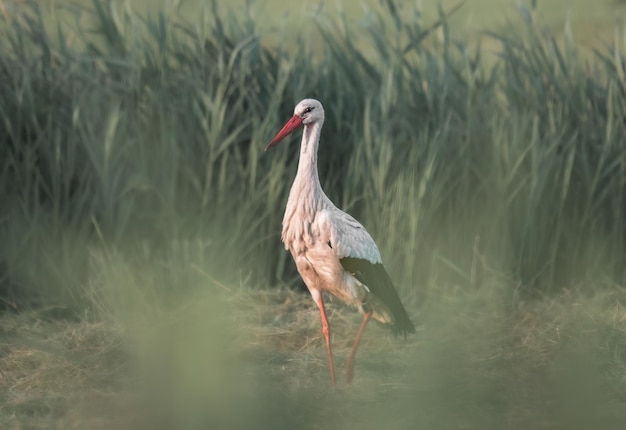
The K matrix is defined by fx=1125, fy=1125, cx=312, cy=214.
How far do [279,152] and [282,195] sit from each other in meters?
0.25

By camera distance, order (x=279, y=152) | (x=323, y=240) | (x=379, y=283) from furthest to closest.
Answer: (x=279, y=152), (x=379, y=283), (x=323, y=240)

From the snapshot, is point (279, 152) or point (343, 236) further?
point (279, 152)

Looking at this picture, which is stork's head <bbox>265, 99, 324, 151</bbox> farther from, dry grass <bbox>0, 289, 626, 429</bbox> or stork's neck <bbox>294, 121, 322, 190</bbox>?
dry grass <bbox>0, 289, 626, 429</bbox>

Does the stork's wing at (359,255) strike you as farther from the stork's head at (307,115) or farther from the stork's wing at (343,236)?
the stork's head at (307,115)

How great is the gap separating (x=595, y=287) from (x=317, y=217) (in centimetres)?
244

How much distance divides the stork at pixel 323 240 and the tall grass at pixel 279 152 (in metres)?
1.07

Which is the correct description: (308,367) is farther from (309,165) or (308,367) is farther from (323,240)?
(309,165)

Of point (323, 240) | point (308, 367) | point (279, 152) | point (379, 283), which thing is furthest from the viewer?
point (279, 152)

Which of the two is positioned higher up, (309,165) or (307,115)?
(307,115)

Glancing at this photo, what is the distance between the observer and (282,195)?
6445mm

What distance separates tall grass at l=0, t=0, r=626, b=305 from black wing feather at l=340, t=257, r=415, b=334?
998 millimetres

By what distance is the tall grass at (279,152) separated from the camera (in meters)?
6.18

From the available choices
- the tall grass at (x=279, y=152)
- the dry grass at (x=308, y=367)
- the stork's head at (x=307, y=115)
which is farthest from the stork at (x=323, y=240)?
the tall grass at (x=279, y=152)

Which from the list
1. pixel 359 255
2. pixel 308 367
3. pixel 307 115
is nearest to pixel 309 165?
pixel 307 115
